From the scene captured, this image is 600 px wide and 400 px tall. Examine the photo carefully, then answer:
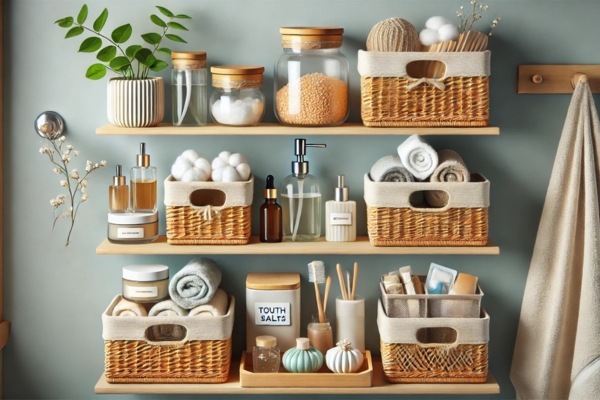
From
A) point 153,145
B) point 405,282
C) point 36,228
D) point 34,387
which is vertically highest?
point 153,145

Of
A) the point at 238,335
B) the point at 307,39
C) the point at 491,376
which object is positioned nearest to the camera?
the point at 307,39

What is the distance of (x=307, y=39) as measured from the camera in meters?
1.74

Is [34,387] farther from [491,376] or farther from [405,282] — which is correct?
[491,376]

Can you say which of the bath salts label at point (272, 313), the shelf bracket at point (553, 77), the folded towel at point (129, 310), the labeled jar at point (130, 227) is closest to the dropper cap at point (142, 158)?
the labeled jar at point (130, 227)

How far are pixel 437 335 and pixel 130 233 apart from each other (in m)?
0.79

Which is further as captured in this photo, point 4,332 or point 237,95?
point 4,332

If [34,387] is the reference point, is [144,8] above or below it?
above

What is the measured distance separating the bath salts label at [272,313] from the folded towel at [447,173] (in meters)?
0.46

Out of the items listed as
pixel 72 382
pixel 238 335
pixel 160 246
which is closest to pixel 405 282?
pixel 238 335

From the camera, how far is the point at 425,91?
5.71ft

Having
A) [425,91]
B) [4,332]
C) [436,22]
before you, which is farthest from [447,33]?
[4,332]

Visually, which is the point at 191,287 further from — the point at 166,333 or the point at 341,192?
the point at 341,192

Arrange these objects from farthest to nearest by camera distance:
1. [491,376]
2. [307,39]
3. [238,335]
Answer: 1. [238,335]
2. [491,376]
3. [307,39]

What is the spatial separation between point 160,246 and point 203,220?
127mm
